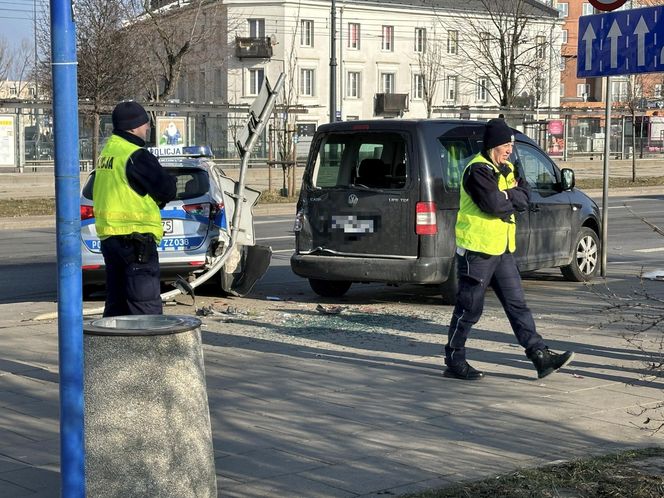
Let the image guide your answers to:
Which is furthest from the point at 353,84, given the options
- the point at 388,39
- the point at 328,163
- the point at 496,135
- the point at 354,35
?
the point at 496,135

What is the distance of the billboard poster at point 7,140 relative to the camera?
30156 mm

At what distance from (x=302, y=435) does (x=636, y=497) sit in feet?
7.07

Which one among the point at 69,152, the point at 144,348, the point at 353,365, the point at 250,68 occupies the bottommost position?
the point at 353,365

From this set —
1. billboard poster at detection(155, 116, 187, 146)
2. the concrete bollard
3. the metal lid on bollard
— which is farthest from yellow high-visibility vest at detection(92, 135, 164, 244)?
billboard poster at detection(155, 116, 187, 146)

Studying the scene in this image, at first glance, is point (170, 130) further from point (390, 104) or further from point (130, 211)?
point (390, 104)

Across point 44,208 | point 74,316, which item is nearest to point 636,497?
point 74,316

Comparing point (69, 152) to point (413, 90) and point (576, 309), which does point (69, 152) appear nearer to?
point (576, 309)

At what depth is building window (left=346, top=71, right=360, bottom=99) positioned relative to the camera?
74188mm

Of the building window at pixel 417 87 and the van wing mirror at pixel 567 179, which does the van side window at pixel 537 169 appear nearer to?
the van wing mirror at pixel 567 179

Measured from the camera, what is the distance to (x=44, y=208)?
87.5 ft

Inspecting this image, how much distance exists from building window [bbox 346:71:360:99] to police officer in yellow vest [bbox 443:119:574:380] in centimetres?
6679

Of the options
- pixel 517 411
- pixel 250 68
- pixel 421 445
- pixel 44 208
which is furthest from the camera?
pixel 250 68

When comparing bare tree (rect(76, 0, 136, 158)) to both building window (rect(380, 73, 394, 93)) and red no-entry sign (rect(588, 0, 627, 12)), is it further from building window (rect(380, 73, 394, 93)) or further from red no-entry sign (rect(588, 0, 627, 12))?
building window (rect(380, 73, 394, 93))

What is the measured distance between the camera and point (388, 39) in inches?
2977
